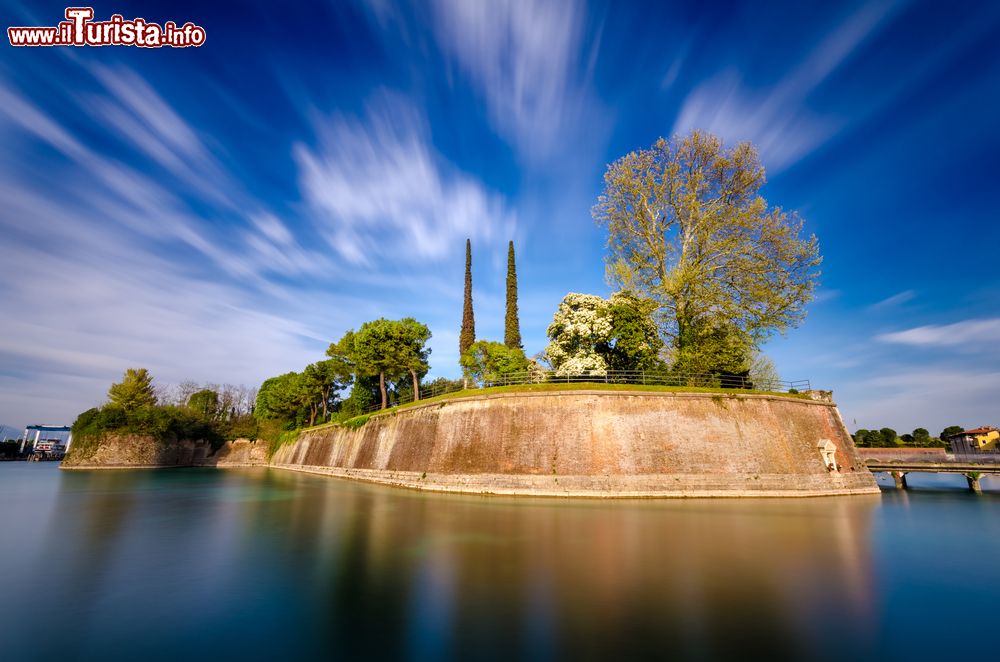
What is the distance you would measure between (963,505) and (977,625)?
21.8 meters

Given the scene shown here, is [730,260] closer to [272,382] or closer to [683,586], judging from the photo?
[683,586]

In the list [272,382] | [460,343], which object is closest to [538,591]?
[460,343]

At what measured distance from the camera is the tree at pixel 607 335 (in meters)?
30.6

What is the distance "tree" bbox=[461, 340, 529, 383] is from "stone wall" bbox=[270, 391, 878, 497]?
492 inches

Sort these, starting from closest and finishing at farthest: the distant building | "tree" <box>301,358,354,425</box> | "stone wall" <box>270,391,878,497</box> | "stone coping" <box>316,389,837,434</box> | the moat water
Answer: the moat water
"stone wall" <box>270,391,878,497</box>
"stone coping" <box>316,389,837,434</box>
the distant building
"tree" <box>301,358,354,425</box>

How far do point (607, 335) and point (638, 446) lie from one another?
35.3 ft

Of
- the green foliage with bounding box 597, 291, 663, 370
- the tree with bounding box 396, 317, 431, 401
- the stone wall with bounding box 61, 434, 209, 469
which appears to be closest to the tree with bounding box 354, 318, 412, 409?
the tree with bounding box 396, 317, 431, 401

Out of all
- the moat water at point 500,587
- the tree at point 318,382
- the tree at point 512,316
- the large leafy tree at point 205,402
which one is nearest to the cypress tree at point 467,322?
the tree at point 512,316

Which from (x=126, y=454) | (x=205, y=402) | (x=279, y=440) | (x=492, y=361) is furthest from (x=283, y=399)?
(x=492, y=361)

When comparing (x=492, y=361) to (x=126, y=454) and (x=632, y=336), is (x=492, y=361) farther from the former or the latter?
(x=126, y=454)

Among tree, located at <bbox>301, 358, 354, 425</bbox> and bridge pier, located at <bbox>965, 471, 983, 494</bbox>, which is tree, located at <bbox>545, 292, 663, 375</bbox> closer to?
bridge pier, located at <bbox>965, 471, 983, 494</bbox>

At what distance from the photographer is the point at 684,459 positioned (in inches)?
859

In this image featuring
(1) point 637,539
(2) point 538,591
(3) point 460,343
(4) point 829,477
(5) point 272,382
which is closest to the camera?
(2) point 538,591

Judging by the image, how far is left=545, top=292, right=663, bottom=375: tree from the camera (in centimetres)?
3058
